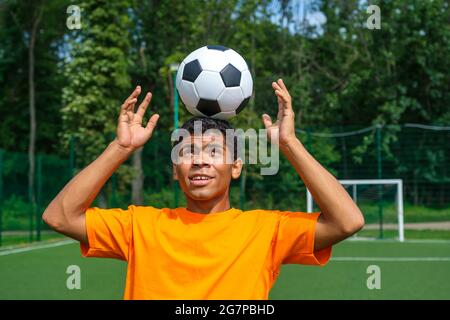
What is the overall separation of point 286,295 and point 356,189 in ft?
28.8

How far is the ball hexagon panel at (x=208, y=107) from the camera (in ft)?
10.4

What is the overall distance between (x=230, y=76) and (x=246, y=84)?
0.11 meters

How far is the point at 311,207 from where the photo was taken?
15250 mm

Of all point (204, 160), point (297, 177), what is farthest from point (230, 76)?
point (297, 177)

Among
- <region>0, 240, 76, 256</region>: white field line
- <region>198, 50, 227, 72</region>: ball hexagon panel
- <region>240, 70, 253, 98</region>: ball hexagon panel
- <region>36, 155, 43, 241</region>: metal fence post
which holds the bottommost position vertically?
<region>0, 240, 76, 256</region>: white field line

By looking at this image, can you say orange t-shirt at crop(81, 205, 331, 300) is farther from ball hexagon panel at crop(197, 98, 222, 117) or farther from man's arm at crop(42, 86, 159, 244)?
ball hexagon panel at crop(197, 98, 222, 117)

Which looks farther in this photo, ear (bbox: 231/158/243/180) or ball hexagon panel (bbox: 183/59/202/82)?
ball hexagon panel (bbox: 183/59/202/82)

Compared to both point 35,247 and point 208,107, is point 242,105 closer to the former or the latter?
point 208,107

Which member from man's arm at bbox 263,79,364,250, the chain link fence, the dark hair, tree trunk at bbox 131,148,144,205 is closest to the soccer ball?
the dark hair

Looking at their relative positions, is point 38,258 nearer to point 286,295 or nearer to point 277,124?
point 286,295

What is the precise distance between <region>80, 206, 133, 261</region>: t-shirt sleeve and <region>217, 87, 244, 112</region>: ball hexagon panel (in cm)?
86

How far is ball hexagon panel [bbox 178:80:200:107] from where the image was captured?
332 cm

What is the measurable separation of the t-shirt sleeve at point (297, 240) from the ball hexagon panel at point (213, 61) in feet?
4.29

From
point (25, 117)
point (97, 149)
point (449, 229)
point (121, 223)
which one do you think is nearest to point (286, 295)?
point (121, 223)
